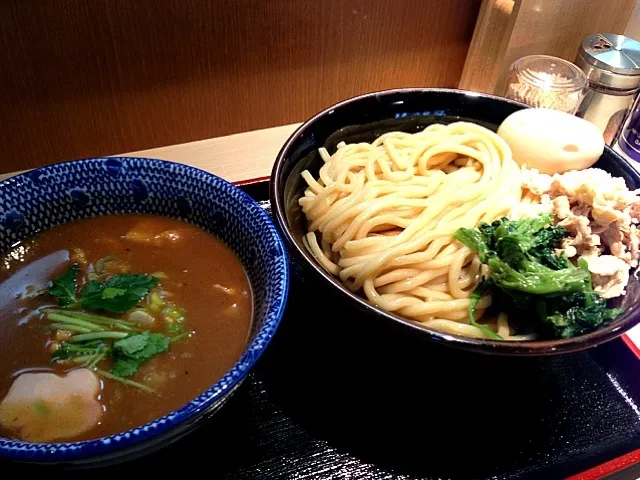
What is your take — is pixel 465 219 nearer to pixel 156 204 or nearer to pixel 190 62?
pixel 156 204

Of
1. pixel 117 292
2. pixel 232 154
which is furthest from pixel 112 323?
pixel 232 154

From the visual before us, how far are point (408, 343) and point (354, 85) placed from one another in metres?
1.39

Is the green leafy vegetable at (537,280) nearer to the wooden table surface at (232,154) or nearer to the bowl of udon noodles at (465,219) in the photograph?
the bowl of udon noodles at (465,219)

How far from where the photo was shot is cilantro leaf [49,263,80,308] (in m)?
1.18

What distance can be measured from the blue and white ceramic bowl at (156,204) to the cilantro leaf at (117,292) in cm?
21

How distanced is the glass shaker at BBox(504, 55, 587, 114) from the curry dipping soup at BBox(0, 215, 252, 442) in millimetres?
1311

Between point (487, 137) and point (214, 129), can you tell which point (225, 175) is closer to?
point (214, 129)

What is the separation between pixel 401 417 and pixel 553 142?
0.84 meters

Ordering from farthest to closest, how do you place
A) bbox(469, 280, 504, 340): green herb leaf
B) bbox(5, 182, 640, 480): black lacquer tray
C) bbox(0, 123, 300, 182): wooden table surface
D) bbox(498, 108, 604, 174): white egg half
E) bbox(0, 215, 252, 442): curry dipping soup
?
1. bbox(0, 123, 300, 182): wooden table surface
2. bbox(498, 108, 604, 174): white egg half
3. bbox(469, 280, 504, 340): green herb leaf
4. bbox(5, 182, 640, 480): black lacquer tray
5. bbox(0, 215, 252, 442): curry dipping soup

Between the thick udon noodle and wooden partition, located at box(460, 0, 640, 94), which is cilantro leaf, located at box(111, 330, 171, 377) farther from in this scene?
wooden partition, located at box(460, 0, 640, 94)

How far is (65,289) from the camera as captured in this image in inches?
47.0

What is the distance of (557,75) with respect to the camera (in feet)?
6.70

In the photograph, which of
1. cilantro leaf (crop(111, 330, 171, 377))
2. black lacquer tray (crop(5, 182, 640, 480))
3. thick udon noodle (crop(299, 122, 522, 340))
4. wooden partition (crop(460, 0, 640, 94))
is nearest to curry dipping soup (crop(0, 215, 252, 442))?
cilantro leaf (crop(111, 330, 171, 377))

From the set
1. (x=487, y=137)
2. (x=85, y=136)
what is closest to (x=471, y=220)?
(x=487, y=137)
